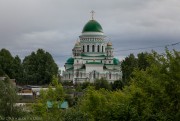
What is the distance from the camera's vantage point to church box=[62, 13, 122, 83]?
11644 cm

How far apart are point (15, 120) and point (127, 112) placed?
14.3 meters

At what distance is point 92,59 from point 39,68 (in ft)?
55.6

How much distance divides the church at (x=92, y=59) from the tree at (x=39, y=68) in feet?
32.9

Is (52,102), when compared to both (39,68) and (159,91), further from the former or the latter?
(39,68)

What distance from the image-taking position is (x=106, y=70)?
117m

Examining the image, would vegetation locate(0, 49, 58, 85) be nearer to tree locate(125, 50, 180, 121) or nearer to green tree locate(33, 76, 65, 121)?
green tree locate(33, 76, 65, 121)

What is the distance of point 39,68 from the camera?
4200 inches

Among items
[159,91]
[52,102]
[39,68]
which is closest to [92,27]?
[39,68]

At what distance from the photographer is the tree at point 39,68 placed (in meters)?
106

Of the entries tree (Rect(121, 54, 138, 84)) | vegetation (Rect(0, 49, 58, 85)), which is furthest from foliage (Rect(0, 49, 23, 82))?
tree (Rect(121, 54, 138, 84))

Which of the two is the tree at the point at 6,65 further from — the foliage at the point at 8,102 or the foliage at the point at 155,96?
the foliage at the point at 155,96

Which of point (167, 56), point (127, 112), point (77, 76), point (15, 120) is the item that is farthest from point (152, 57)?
point (77, 76)

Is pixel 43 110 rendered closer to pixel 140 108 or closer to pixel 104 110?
pixel 104 110

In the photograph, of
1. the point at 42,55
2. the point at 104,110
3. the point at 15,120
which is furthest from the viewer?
the point at 42,55
